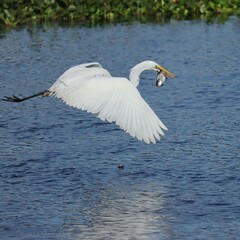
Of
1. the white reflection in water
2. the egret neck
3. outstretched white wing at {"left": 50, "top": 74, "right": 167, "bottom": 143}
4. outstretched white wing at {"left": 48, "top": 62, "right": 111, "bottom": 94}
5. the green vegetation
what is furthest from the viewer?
the green vegetation

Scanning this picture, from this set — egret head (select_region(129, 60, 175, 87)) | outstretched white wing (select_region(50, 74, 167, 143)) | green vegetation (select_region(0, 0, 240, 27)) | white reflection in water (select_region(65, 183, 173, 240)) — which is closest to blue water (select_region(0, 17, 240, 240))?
white reflection in water (select_region(65, 183, 173, 240))

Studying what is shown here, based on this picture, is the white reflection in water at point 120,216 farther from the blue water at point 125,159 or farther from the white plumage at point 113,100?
the white plumage at point 113,100

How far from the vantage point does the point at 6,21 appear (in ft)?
72.9

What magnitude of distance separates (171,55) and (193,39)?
193cm

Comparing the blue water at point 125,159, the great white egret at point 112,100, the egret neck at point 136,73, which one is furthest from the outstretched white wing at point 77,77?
the blue water at point 125,159

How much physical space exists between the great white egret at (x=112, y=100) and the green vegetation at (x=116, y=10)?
13.6m

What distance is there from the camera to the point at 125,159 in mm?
10453

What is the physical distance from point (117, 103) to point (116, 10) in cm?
1514

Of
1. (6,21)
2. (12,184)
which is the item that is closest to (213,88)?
(12,184)

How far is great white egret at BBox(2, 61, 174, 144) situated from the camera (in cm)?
813

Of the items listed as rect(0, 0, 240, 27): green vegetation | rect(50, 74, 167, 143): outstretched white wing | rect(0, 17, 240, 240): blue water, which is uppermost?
rect(50, 74, 167, 143): outstretched white wing

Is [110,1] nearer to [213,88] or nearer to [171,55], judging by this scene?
[171,55]

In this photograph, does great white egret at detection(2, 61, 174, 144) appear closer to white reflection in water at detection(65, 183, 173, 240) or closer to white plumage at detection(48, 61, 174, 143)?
white plumage at detection(48, 61, 174, 143)

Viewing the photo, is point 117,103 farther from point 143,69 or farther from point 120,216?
point 143,69
